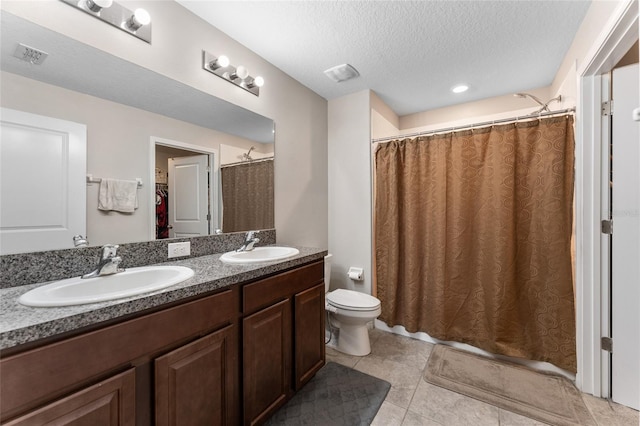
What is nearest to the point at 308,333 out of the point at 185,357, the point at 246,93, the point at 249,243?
the point at 249,243

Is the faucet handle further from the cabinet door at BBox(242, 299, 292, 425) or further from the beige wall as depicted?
the cabinet door at BBox(242, 299, 292, 425)

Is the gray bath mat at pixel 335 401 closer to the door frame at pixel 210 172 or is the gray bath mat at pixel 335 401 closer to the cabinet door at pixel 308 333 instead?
the cabinet door at pixel 308 333

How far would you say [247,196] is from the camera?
6.35 ft

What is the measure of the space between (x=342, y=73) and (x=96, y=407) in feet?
8.08

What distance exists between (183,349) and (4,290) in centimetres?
67

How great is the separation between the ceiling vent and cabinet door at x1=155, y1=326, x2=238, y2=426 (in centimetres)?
208

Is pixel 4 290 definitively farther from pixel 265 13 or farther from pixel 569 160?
pixel 569 160

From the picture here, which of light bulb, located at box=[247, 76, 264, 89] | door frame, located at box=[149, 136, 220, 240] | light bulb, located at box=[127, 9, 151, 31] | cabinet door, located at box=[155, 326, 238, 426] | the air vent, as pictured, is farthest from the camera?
light bulb, located at box=[247, 76, 264, 89]

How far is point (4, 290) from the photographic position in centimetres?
92

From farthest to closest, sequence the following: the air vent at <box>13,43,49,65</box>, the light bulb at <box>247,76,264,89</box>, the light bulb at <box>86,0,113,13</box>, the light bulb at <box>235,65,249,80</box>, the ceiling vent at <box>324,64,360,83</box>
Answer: the ceiling vent at <box>324,64,360,83</box>, the light bulb at <box>247,76,264,89</box>, the light bulb at <box>235,65,249,80</box>, the light bulb at <box>86,0,113,13</box>, the air vent at <box>13,43,49,65</box>

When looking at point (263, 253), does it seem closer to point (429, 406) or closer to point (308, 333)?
point (308, 333)

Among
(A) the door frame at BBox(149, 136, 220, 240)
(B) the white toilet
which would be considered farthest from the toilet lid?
(A) the door frame at BBox(149, 136, 220, 240)

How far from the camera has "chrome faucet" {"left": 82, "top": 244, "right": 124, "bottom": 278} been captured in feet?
3.48

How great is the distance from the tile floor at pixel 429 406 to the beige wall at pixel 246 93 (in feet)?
4.11
